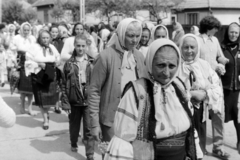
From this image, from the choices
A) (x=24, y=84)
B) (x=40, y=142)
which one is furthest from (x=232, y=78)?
(x=24, y=84)

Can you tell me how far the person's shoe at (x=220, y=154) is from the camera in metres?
6.11

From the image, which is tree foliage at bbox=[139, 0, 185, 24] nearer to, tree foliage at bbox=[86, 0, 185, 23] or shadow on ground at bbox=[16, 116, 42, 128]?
tree foliage at bbox=[86, 0, 185, 23]

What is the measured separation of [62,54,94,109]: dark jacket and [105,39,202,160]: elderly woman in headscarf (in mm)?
3414

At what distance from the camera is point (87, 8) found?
40688 mm

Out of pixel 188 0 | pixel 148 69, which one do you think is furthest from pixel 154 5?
pixel 148 69

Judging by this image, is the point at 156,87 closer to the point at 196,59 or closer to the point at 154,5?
the point at 196,59

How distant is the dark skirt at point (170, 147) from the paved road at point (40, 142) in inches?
134

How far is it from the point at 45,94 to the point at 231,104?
360 cm

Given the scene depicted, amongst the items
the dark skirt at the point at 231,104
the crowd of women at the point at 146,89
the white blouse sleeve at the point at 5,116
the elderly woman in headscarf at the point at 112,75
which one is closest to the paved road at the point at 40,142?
the crowd of women at the point at 146,89

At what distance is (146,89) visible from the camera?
2.82m

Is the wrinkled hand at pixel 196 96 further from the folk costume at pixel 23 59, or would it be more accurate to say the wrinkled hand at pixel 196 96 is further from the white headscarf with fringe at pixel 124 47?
the folk costume at pixel 23 59

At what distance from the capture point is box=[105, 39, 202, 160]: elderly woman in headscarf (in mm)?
2744

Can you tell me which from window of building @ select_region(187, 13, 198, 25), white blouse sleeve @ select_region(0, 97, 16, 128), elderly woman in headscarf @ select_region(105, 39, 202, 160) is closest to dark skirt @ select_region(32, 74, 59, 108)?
white blouse sleeve @ select_region(0, 97, 16, 128)

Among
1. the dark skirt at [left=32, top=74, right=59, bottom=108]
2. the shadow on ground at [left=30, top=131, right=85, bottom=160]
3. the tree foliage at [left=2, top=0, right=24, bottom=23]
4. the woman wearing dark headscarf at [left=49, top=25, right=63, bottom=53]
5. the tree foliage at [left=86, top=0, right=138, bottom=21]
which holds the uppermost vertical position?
the tree foliage at [left=2, top=0, right=24, bottom=23]
